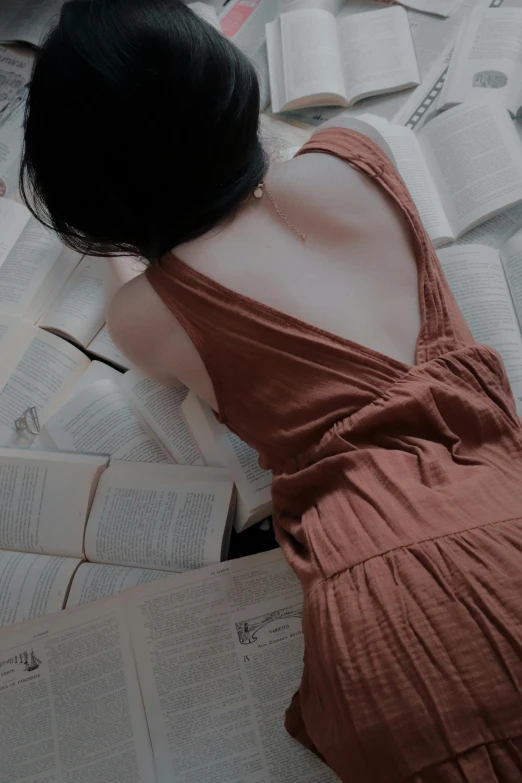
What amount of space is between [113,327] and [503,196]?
701mm

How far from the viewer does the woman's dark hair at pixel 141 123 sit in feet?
2.24

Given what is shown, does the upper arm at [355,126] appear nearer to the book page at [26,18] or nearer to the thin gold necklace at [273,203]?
the thin gold necklace at [273,203]

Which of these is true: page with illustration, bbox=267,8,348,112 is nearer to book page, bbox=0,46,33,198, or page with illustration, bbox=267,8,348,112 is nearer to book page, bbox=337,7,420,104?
book page, bbox=337,7,420,104

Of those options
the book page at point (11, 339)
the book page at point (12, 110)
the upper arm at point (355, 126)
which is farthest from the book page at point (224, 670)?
the book page at point (12, 110)

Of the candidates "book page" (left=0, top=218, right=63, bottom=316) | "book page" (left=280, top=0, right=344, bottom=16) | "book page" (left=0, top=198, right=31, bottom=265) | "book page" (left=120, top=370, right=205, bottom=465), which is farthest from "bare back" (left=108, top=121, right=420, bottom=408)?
"book page" (left=280, top=0, right=344, bottom=16)

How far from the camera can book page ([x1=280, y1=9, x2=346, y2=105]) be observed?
4.36 ft

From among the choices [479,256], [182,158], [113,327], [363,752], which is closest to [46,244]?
[113,327]

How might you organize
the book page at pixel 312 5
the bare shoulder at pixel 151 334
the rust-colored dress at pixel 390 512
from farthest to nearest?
the book page at pixel 312 5 < the bare shoulder at pixel 151 334 < the rust-colored dress at pixel 390 512

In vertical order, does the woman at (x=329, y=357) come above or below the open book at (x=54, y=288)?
above

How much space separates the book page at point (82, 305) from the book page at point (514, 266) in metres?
0.66

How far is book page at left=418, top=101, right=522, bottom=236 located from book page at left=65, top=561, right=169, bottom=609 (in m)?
0.75

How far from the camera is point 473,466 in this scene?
692 millimetres

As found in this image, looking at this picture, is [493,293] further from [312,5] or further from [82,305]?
[312,5]

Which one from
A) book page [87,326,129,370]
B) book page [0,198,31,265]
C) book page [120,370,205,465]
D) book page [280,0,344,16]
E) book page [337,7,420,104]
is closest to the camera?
book page [120,370,205,465]
